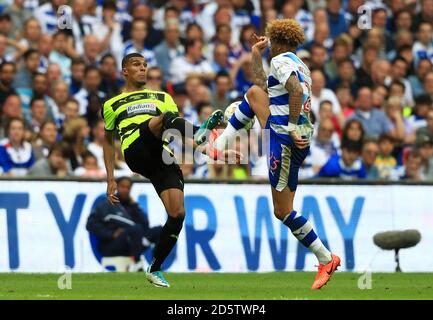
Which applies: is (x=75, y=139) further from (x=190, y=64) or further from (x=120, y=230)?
(x=190, y=64)

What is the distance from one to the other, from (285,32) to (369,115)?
9.40 m

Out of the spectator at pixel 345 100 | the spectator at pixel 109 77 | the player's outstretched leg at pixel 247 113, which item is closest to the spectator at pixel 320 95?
the spectator at pixel 345 100

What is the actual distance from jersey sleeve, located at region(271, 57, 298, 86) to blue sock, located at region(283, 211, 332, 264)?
1.56 meters

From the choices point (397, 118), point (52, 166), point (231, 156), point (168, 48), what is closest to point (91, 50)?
point (168, 48)

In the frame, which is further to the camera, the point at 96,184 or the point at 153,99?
the point at 96,184

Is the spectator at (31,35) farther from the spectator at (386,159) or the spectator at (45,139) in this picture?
the spectator at (386,159)

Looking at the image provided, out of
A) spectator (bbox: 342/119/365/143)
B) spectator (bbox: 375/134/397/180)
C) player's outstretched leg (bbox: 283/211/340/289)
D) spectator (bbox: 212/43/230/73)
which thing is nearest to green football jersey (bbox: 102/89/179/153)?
player's outstretched leg (bbox: 283/211/340/289)

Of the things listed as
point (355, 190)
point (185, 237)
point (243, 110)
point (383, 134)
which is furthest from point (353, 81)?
point (243, 110)

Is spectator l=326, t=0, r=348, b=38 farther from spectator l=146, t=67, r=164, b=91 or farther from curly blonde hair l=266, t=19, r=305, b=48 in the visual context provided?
curly blonde hair l=266, t=19, r=305, b=48

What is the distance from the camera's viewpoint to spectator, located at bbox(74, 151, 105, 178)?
813 inches

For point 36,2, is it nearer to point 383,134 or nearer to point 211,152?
point 383,134

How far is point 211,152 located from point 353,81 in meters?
9.89

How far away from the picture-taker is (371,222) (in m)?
20.1

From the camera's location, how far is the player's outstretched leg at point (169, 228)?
15.2m
